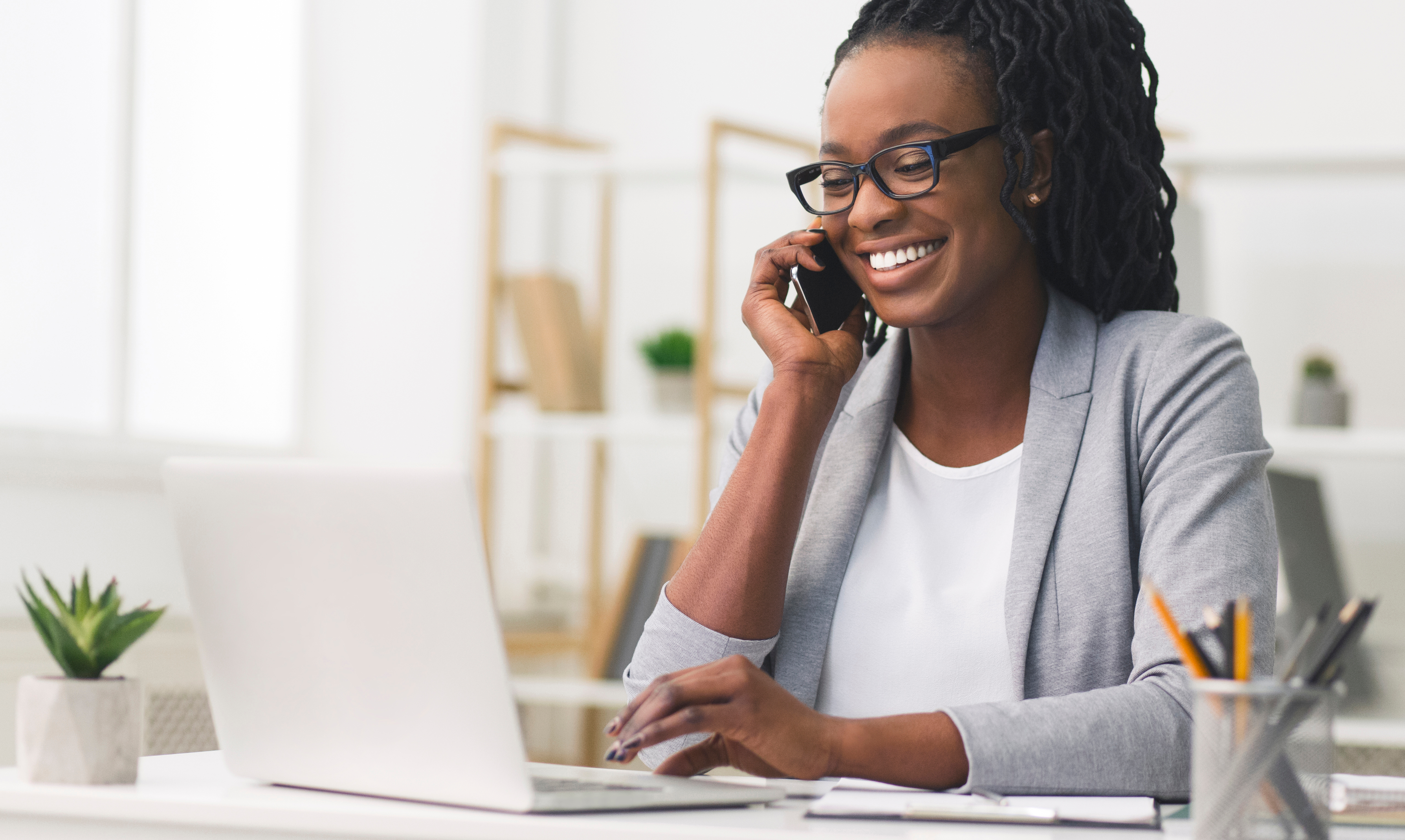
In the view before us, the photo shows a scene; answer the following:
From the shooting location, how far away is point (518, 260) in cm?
347

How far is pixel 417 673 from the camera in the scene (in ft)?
2.87

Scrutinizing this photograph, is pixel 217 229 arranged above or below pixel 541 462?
above

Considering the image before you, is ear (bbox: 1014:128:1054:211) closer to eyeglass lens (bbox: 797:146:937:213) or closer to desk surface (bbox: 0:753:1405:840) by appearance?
eyeglass lens (bbox: 797:146:937:213)

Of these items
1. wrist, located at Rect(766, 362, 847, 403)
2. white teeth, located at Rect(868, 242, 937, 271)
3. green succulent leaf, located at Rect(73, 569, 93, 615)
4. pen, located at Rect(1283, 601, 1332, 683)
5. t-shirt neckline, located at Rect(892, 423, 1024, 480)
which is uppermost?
white teeth, located at Rect(868, 242, 937, 271)

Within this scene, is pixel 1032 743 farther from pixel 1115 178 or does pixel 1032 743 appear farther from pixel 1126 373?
pixel 1115 178

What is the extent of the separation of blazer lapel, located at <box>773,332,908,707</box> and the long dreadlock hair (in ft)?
0.71

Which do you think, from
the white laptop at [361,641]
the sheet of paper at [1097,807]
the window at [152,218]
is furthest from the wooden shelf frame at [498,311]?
the sheet of paper at [1097,807]

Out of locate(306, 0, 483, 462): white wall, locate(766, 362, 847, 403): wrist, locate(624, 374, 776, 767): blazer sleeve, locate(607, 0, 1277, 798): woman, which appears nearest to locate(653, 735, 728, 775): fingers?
locate(607, 0, 1277, 798): woman

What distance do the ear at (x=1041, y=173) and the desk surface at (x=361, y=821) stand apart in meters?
0.67

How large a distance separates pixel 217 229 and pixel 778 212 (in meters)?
1.24

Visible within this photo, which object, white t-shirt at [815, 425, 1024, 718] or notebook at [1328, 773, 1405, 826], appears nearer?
notebook at [1328, 773, 1405, 826]

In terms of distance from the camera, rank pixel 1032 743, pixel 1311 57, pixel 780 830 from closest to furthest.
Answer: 1. pixel 780 830
2. pixel 1032 743
3. pixel 1311 57

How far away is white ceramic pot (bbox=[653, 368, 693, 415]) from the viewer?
299cm

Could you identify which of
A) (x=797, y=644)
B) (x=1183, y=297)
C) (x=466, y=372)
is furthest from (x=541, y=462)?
(x=797, y=644)
